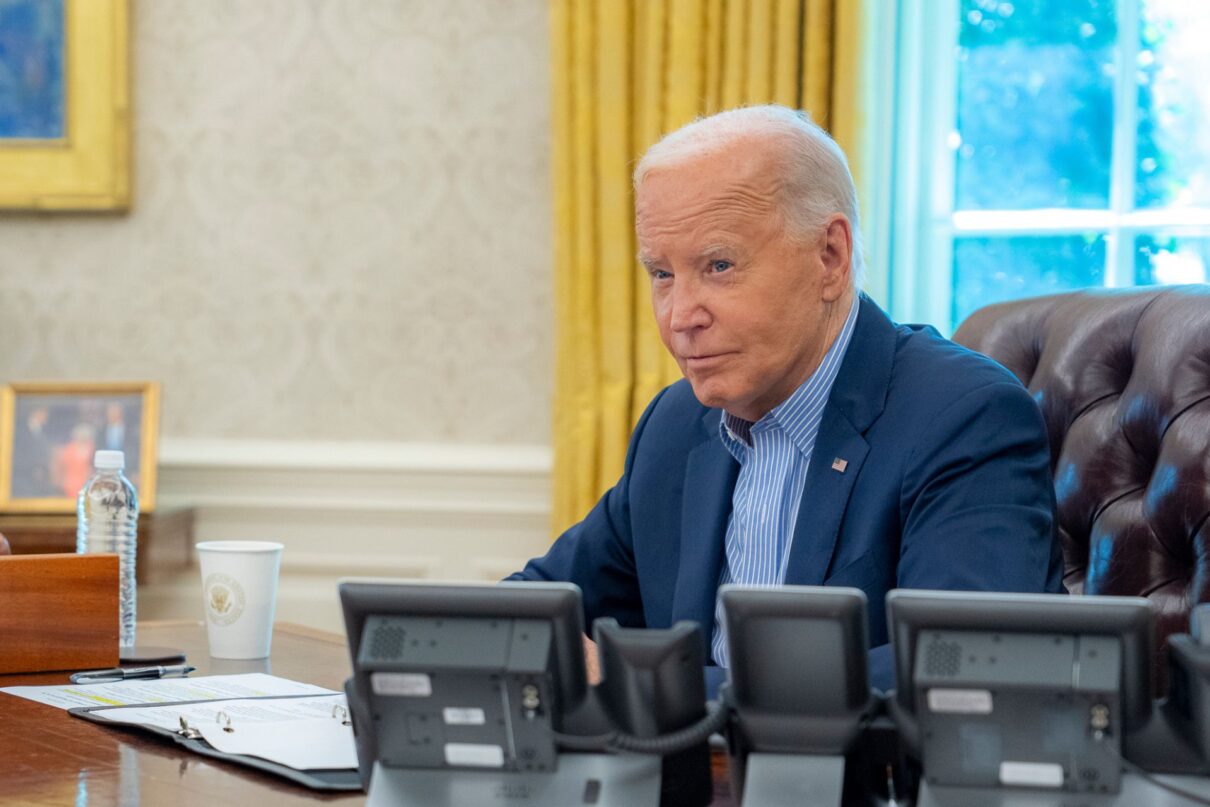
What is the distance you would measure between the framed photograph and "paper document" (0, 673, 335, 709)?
1.61 m

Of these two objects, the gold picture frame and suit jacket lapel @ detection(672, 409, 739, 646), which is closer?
suit jacket lapel @ detection(672, 409, 739, 646)

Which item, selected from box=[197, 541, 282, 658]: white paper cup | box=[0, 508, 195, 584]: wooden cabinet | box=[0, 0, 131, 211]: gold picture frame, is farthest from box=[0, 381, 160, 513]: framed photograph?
box=[197, 541, 282, 658]: white paper cup

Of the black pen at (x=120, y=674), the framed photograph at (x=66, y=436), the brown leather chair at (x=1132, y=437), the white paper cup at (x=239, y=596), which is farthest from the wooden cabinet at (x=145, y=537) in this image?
the brown leather chair at (x=1132, y=437)

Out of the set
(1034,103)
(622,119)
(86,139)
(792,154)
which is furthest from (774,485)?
(86,139)

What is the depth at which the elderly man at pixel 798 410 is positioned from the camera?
1513 millimetres

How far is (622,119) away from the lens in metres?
3.02

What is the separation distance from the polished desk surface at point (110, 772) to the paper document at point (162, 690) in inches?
1.3

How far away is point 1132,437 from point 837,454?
0.40 metres

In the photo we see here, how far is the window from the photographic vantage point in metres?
2.96

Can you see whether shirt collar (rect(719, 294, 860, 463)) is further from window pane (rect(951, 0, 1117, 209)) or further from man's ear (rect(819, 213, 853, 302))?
window pane (rect(951, 0, 1117, 209))

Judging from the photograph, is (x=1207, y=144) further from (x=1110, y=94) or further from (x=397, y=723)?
(x=397, y=723)

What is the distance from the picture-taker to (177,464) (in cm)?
336

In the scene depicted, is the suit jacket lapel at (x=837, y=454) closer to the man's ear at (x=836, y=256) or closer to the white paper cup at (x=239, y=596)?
the man's ear at (x=836, y=256)

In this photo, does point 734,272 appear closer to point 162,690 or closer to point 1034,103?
point 162,690
